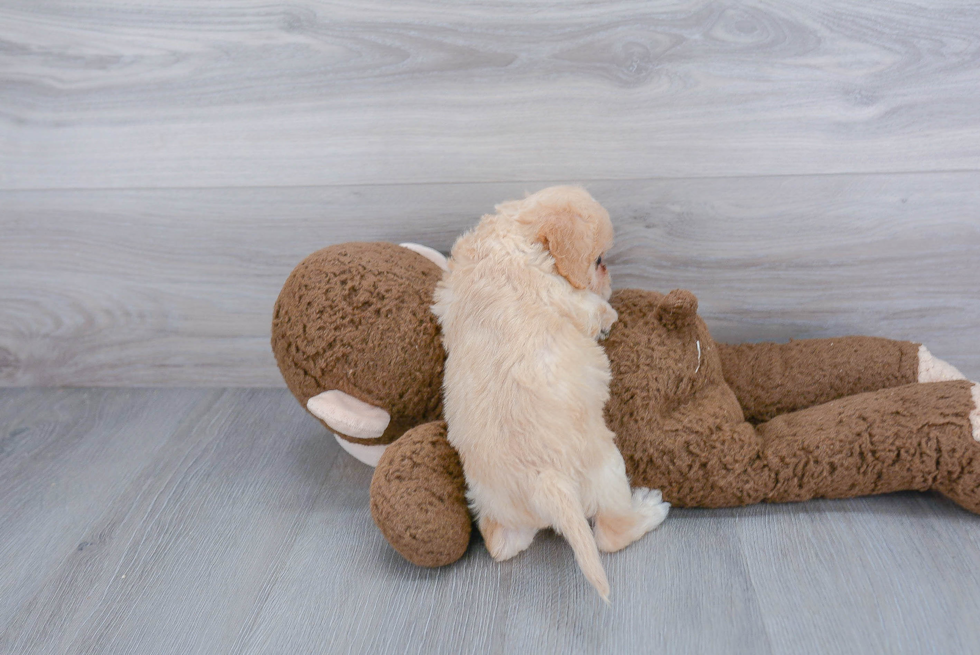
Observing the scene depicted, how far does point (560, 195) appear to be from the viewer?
0.82m

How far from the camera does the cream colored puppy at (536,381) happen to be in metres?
0.74

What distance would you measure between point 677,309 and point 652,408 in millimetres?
124

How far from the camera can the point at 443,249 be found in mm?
1069

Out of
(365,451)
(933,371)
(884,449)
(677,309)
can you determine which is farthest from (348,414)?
(933,371)

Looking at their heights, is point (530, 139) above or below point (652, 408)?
above

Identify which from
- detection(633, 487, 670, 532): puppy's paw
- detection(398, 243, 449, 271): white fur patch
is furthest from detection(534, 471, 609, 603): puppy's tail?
detection(398, 243, 449, 271): white fur patch

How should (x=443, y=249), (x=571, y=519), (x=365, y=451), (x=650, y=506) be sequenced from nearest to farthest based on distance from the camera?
1. (x=571, y=519)
2. (x=650, y=506)
3. (x=365, y=451)
4. (x=443, y=249)

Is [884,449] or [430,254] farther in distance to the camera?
[430,254]

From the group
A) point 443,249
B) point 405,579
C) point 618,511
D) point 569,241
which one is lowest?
point 405,579

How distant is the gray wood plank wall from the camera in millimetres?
923

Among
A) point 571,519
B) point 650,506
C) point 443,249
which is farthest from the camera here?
point 443,249

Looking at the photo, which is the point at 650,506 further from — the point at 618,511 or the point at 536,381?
the point at 536,381

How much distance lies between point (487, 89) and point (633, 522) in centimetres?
60

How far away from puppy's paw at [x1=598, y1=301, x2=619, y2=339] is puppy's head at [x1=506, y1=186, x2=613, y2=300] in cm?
3
